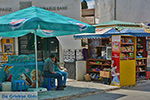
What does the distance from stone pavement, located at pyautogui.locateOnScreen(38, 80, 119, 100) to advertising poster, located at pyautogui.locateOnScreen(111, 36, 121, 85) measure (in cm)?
40

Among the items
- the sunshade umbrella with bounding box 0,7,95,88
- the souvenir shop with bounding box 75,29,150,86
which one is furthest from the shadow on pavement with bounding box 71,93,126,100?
the sunshade umbrella with bounding box 0,7,95,88

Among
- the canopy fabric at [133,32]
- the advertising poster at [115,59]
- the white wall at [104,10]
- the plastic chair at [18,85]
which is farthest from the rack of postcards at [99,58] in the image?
the white wall at [104,10]

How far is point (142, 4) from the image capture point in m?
18.1

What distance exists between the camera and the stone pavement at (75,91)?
7.85m

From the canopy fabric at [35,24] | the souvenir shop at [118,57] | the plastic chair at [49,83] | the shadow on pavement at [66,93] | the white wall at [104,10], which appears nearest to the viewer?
the canopy fabric at [35,24]

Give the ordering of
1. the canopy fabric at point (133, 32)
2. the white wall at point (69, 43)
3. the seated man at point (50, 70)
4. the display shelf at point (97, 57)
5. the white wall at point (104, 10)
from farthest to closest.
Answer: the white wall at point (104, 10), the white wall at point (69, 43), the display shelf at point (97, 57), the canopy fabric at point (133, 32), the seated man at point (50, 70)

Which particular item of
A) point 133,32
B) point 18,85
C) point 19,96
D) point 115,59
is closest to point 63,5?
point 133,32

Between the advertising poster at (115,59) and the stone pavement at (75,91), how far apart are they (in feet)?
1.31

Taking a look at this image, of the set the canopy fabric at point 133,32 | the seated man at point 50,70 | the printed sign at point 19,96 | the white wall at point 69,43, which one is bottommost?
the printed sign at point 19,96

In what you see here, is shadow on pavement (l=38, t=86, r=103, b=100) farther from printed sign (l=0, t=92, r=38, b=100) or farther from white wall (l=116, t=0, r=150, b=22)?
white wall (l=116, t=0, r=150, b=22)

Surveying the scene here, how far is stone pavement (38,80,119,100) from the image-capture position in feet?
25.8

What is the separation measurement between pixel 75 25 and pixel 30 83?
107 inches

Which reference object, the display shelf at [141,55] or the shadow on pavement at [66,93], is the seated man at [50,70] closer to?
the shadow on pavement at [66,93]

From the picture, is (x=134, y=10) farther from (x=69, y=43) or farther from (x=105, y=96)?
(x=105, y=96)
